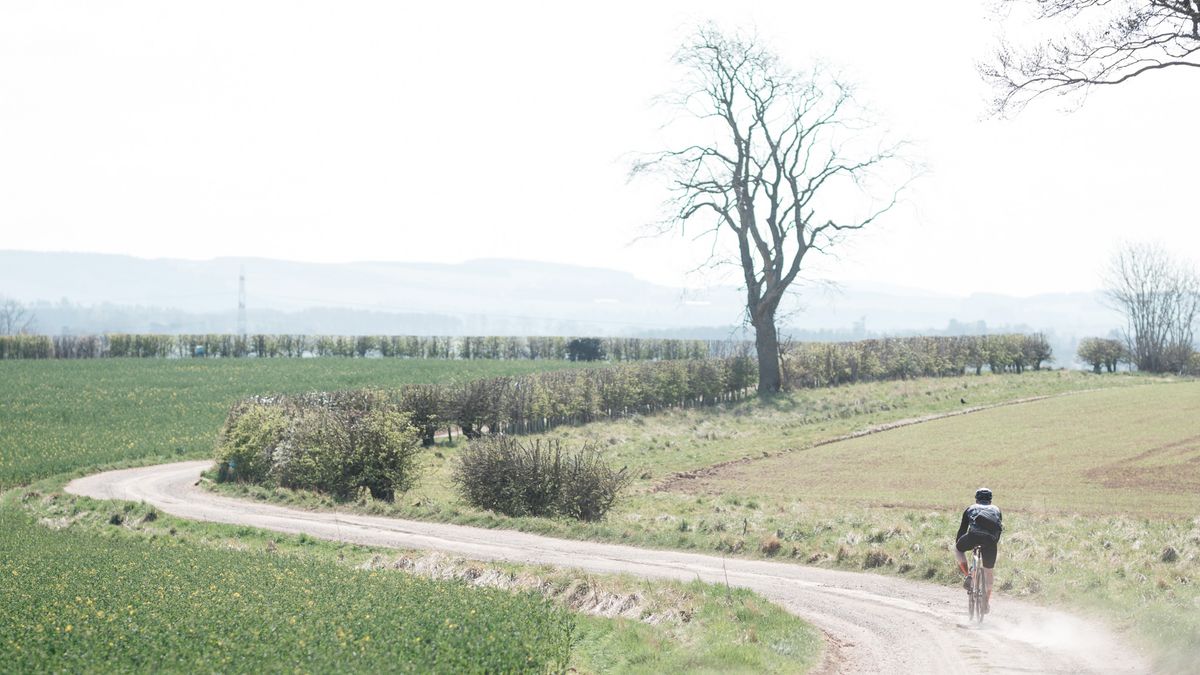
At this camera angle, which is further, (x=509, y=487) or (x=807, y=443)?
(x=807, y=443)

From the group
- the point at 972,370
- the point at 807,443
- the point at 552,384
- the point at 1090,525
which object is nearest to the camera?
the point at 1090,525

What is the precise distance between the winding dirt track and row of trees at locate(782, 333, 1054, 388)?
137 feet

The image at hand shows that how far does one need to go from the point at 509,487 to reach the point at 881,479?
41.1ft

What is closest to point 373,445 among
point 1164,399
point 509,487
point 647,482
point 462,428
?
point 509,487

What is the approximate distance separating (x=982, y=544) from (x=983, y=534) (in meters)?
0.15

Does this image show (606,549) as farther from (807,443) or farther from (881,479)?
(807,443)

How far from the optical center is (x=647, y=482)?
33719 mm

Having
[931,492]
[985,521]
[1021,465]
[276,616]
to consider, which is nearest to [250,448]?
[931,492]

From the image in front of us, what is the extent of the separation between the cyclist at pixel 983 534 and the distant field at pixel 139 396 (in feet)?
98.9

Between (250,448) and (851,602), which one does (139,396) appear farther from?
(851,602)

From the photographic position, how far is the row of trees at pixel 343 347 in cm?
9000

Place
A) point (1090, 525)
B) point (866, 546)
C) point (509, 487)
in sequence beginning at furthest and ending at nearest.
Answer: point (509, 487), point (1090, 525), point (866, 546)

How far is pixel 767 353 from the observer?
2387 inches

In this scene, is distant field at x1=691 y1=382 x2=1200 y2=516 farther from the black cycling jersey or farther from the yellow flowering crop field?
the yellow flowering crop field
